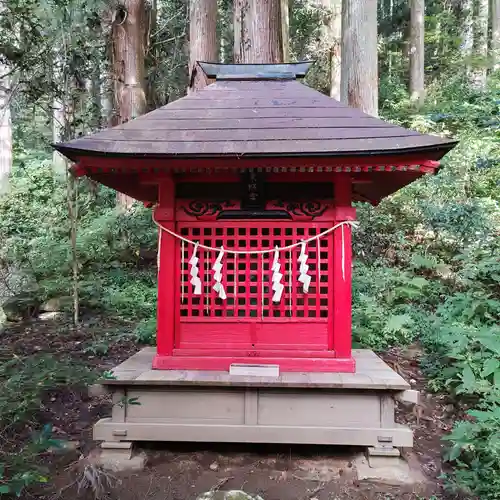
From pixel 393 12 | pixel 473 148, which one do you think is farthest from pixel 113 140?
pixel 393 12

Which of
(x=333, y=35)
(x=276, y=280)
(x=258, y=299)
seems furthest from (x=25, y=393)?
(x=333, y=35)

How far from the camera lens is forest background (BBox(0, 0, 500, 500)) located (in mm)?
4656

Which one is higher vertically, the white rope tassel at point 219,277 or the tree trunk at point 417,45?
the tree trunk at point 417,45

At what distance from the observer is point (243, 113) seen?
4164 mm

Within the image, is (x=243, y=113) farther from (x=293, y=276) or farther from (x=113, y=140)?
(x=293, y=276)

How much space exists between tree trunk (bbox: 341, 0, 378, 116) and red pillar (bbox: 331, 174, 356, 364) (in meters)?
6.30

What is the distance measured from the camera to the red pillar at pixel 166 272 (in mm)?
4086

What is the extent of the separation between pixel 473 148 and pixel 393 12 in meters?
11.6

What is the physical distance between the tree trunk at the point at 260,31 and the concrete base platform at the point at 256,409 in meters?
5.22

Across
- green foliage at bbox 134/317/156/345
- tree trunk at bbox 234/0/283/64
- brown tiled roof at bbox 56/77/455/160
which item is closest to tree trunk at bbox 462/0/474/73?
tree trunk at bbox 234/0/283/64

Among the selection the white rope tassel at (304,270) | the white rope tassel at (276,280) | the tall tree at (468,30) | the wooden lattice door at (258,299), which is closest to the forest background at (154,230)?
the wooden lattice door at (258,299)

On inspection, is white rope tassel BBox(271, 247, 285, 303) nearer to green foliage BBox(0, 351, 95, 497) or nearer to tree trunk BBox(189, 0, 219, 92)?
green foliage BBox(0, 351, 95, 497)

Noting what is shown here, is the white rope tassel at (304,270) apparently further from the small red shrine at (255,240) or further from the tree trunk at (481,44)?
the tree trunk at (481,44)

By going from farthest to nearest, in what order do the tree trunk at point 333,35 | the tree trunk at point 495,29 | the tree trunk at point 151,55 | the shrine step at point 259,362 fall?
the tree trunk at point 495,29 < the tree trunk at point 333,35 < the tree trunk at point 151,55 < the shrine step at point 259,362
